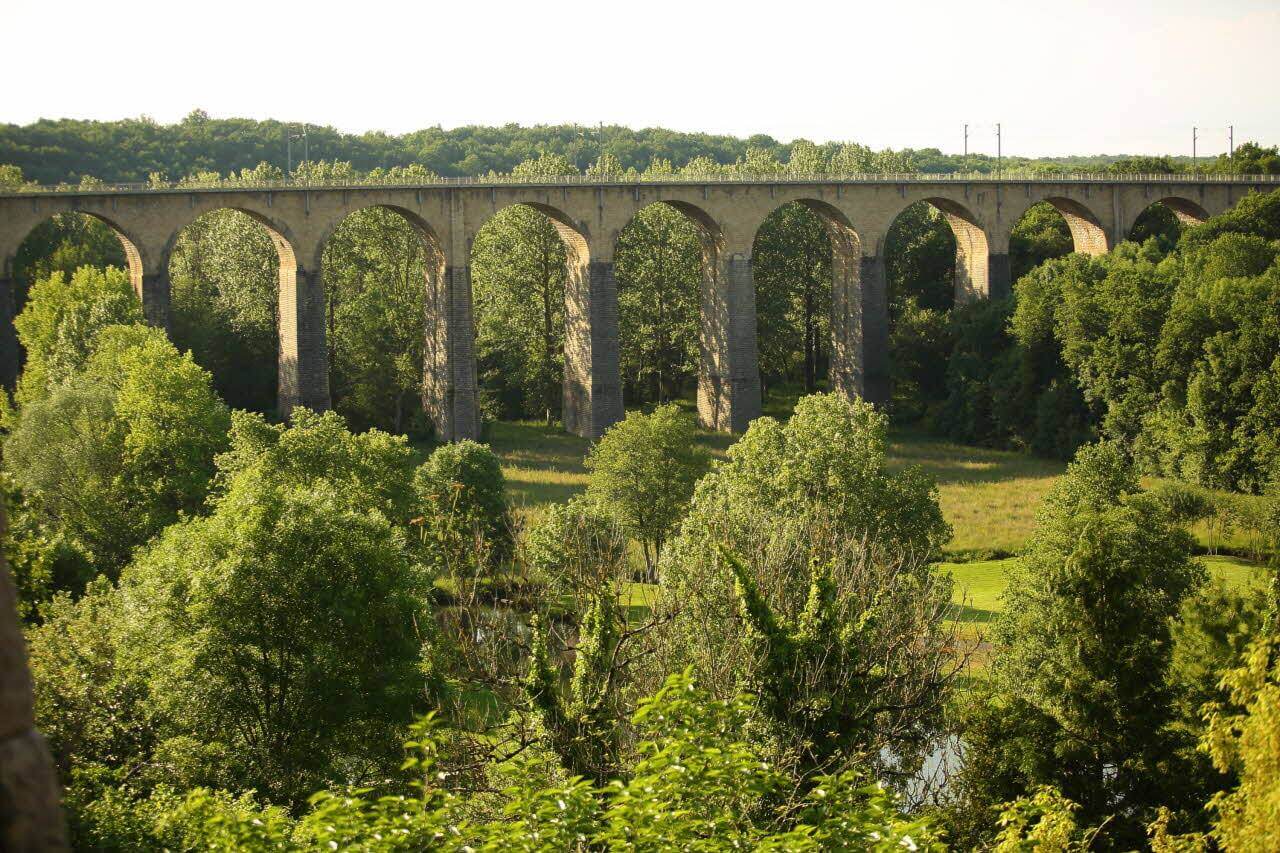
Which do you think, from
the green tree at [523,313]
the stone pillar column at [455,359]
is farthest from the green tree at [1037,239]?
the stone pillar column at [455,359]

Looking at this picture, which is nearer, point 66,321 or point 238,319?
point 66,321

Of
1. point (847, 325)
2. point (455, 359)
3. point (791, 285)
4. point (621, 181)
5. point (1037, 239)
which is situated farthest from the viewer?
point (791, 285)

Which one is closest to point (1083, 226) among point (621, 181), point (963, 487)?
point (963, 487)

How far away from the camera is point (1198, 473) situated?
44.2m

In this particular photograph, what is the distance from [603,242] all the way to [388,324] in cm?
888

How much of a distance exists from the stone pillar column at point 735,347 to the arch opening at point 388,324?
1118cm

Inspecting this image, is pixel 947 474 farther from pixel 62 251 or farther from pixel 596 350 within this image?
pixel 62 251

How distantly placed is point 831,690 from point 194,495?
21.5 meters

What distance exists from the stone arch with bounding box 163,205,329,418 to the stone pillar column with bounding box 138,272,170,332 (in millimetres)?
2014

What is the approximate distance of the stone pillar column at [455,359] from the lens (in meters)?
50.5

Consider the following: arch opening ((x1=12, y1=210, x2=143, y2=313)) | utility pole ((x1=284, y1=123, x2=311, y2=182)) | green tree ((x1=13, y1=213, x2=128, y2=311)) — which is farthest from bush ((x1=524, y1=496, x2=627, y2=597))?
green tree ((x1=13, y1=213, x2=128, y2=311))

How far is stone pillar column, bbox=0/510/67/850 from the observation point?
10.3 ft

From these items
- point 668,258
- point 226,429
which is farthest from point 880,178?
point 226,429

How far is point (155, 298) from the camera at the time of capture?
153 feet
